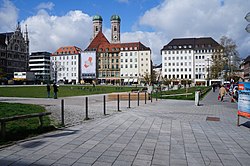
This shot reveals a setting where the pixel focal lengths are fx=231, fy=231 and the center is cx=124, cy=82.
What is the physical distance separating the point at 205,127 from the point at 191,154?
4251 millimetres

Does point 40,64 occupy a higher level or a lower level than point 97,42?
lower

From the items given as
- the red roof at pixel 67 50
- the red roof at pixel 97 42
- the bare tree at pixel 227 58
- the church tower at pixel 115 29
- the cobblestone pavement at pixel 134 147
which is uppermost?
the church tower at pixel 115 29

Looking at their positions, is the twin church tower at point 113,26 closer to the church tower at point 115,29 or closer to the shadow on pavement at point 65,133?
the church tower at point 115,29

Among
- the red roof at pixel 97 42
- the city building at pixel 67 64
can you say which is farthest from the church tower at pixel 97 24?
the city building at pixel 67 64

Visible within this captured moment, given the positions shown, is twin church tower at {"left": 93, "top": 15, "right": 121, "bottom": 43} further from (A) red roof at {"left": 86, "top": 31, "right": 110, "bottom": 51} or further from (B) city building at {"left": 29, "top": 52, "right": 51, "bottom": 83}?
(B) city building at {"left": 29, "top": 52, "right": 51, "bottom": 83}

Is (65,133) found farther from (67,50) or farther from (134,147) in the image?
(67,50)

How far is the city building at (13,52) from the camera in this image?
11075 centimetres

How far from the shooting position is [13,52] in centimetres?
11719

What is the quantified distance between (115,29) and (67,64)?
4405cm

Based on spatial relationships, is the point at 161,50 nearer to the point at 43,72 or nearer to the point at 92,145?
the point at 43,72

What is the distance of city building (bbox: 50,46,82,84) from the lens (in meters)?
122

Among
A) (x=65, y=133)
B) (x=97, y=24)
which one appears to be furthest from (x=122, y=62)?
(x=65, y=133)

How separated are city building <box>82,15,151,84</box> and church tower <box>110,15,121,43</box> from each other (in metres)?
26.0

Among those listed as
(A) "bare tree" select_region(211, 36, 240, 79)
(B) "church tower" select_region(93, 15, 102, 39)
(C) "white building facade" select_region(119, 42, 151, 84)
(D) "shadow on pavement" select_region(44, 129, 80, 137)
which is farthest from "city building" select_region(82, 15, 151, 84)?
(D) "shadow on pavement" select_region(44, 129, 80, 137)
